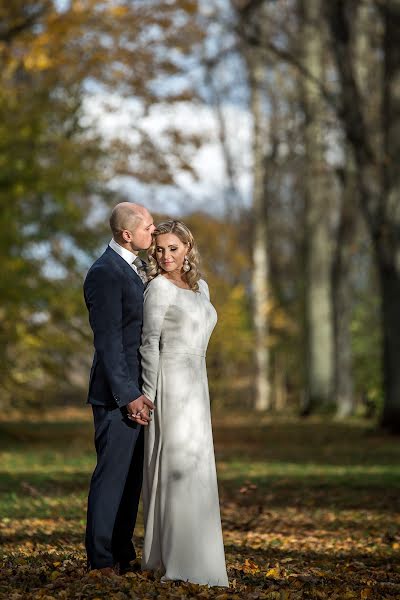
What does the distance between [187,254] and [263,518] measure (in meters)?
4.87

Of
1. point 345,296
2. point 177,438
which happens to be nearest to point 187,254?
point 177,438

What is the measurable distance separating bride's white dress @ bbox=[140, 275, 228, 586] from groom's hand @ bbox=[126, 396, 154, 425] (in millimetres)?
109

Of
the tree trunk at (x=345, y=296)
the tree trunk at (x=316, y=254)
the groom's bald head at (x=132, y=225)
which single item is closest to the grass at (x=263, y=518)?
the groom's bald head at (x=132, y=225)

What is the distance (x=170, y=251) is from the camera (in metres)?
6.88

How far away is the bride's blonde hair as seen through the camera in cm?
684

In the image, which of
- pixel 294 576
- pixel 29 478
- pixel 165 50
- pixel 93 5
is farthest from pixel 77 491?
pixel 165 50

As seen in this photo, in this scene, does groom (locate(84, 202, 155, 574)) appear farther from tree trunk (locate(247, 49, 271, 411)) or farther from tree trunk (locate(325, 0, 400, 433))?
tree trunk (locate(247, 49, 271, 411))

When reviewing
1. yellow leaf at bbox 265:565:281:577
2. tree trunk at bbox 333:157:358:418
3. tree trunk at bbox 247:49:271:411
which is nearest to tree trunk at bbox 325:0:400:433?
tree trunk at bbox 333:157:358:418

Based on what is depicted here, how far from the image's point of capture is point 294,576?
24.7 feet

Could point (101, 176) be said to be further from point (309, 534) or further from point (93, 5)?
point (309, 534)

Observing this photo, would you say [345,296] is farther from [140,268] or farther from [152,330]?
[152,330]

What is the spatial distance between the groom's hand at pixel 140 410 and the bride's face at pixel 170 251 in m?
0.79

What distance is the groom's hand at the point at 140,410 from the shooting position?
6.65 meters

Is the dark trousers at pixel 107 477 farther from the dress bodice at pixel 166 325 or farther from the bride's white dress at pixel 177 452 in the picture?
the dress bodice at pixel 166 325
